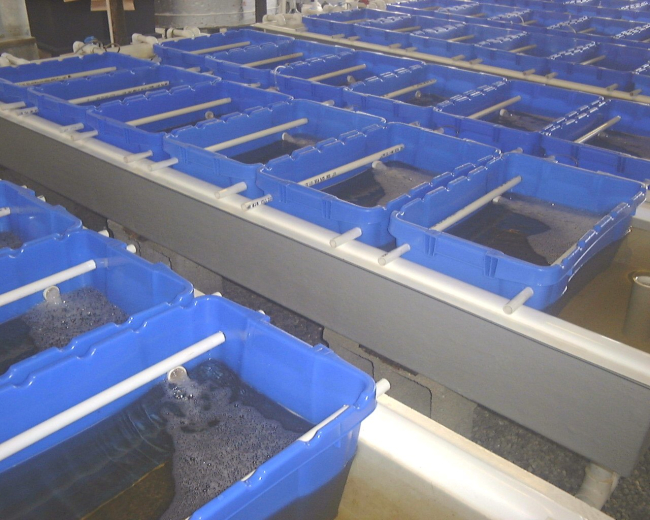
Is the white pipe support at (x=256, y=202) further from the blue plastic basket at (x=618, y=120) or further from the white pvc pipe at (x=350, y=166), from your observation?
the blue plastic basket at (x=618, y=120)

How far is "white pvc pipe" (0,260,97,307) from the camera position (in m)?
1.17

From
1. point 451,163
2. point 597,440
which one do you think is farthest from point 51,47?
point 597,440

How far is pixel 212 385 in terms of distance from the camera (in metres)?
1.15

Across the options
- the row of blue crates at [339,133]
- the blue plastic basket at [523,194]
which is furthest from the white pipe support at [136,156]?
the blue plastic basket at [523,194]

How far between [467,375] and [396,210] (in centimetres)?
41

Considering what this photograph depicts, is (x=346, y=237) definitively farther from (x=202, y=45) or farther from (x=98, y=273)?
(x=202, y=45)

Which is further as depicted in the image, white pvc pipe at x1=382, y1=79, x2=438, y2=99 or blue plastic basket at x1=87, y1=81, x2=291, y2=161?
white pvc pipe at x1=382, y1=79, x2=438, y2=99

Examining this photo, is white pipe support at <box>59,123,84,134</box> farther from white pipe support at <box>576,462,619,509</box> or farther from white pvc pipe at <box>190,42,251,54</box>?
white pipe support at <box>576,462,619,509</box>

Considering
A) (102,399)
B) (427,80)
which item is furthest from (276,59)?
(102,399)

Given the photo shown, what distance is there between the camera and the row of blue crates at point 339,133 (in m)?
1.54

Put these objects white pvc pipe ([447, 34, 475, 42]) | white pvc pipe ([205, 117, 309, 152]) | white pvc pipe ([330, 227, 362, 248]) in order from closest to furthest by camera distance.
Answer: white pvc pipe ([330, 227, 362, 248]) → white pvc pipe ([205, 117, 309, 152]) → white pvc pipe ([447, 34, 475, 42])

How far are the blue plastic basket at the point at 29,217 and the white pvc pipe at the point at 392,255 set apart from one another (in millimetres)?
662

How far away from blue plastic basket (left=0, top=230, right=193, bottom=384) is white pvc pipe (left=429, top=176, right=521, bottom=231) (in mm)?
596

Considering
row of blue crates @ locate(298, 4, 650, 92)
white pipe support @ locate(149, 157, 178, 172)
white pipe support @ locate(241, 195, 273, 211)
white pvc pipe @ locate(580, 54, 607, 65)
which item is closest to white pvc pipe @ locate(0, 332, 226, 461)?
white pipe support @ locate(241, 195, 273, 211)
